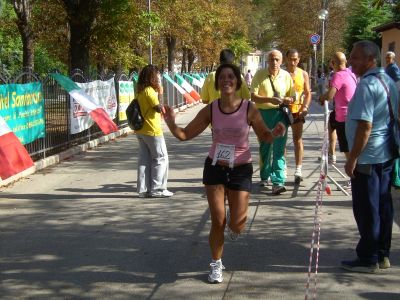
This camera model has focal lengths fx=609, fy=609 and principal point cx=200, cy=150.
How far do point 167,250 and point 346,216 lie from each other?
239cm

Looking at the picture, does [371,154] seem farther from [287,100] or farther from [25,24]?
[25,24]

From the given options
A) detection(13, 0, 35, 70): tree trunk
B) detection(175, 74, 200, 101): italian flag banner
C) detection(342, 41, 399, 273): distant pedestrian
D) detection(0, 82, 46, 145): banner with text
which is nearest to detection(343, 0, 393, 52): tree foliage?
detection(175, 74, 200, 101): italian flag banner

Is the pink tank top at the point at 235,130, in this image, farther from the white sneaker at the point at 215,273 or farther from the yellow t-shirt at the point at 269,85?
the yellow t-shirt at the point at 269,85

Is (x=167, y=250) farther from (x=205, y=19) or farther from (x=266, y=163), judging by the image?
(x=205, y=19)

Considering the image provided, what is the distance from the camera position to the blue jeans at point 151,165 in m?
8.23

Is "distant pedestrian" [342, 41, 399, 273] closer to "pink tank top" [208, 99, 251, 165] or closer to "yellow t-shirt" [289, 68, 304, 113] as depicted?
"pink tank top" [208, 99, 251, 165]

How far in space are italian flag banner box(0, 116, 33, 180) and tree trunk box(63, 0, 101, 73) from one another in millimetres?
8222

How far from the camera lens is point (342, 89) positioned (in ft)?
27.9

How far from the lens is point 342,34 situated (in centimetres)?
5506

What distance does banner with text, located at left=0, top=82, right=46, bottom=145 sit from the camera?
949 centimetres

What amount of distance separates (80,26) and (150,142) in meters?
8.41

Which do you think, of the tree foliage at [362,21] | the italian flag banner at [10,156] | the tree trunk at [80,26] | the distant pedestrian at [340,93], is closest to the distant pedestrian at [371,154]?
the distant pedestrian at [340,93]

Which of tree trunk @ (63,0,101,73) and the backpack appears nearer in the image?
the backpack

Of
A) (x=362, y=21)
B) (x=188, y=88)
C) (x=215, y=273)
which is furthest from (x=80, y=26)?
(x=362, y=21)
